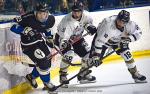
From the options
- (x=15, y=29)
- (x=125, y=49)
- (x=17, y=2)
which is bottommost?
(x=125, y=49)

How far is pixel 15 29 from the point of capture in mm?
3346

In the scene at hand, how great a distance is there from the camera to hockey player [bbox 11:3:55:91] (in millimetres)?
3365

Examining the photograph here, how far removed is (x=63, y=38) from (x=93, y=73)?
40 cm

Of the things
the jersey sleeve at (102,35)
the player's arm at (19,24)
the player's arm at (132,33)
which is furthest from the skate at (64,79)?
the player's arm at (132,33)

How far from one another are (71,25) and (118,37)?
424 millimetres

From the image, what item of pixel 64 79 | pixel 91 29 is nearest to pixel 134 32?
pixel 91 29

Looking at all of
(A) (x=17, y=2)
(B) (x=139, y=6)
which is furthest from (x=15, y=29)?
(B) (x=139, y=6)

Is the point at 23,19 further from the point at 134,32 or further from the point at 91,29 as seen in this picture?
the point at 134,32

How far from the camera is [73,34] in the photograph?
3473 mm

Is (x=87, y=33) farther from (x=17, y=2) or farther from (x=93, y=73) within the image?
(x=17, y=2)

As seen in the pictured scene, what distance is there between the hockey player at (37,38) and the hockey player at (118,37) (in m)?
0.41

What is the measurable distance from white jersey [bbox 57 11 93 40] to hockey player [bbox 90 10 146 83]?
0.42 feet

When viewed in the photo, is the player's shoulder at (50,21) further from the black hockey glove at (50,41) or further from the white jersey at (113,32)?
the white jersey at (113,32)

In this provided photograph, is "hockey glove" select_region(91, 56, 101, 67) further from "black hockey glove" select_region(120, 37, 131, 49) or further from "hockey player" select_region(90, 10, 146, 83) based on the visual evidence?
"black hockey glove" select_region(120, 37, 131, 49)
